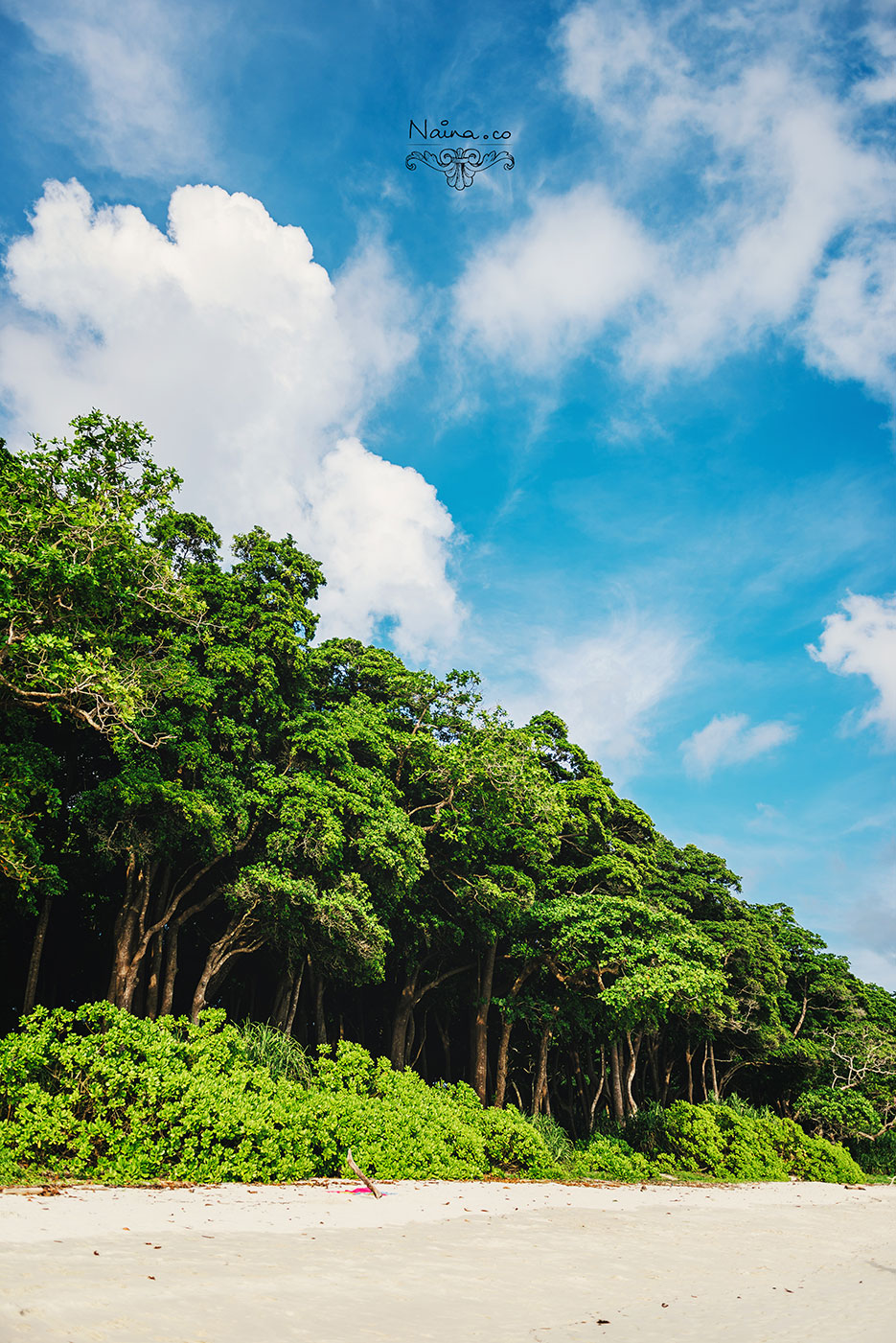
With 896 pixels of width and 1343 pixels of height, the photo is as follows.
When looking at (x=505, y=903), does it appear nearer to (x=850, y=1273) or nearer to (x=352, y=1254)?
(x=850, y=1273)

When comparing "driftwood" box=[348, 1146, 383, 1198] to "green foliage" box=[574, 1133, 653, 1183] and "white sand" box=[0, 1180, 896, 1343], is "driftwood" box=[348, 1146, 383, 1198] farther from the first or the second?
"green foliage" box=[574, 1133, 653, 1183]

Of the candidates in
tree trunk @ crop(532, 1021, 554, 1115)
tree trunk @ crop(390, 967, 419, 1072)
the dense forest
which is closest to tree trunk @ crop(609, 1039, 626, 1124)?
the dense forest

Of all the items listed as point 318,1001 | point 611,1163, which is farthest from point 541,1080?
point 318,1001

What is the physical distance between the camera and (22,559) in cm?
1074

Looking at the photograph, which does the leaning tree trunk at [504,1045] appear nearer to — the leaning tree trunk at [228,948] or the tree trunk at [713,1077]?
the leaning tree trunk at [228,948]

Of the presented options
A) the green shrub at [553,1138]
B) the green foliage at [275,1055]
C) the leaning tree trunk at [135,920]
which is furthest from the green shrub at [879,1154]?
the leaning tree trunk at [135,920]

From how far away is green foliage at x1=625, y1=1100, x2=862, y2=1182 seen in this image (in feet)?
61.9

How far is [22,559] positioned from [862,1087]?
Answer: 3148 cm

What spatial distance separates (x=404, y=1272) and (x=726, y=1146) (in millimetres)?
16702

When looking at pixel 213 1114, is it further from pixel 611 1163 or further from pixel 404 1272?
pixel 611 1163

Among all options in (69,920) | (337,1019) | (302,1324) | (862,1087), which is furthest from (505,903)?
(862,1087)

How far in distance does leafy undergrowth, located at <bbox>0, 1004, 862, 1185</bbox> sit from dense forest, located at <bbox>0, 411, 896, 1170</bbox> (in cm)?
288

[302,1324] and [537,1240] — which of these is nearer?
[302,1324]

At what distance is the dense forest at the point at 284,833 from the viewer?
12.5 metres
